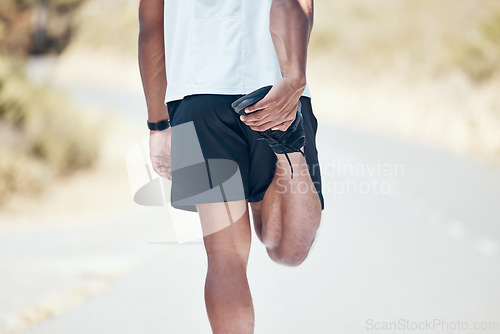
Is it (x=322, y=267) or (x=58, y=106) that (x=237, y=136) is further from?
(x=58, y=106)

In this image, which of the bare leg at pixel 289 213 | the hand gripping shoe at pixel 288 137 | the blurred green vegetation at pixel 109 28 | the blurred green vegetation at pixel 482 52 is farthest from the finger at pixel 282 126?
the blurred green vegetation at pixel 109 28

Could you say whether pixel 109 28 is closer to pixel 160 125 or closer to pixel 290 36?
pixel 160 125

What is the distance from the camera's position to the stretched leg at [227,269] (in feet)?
8.50

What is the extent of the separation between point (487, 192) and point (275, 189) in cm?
743

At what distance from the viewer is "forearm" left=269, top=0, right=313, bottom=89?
8.01 ft

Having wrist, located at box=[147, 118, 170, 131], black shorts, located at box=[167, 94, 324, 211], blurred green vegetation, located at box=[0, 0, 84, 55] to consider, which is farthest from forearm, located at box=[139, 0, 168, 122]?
blurred green vegetation, located at box=[0, 0, 84, 55]

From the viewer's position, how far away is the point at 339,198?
910 centimetres

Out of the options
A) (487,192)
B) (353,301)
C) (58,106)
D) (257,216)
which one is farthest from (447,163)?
(257,216)

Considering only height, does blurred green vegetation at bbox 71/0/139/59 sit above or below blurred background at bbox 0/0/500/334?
below

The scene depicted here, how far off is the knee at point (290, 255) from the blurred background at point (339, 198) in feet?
3.41

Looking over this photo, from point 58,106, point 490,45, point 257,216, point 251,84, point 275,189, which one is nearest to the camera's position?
point 251,84

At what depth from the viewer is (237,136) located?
2637 mm

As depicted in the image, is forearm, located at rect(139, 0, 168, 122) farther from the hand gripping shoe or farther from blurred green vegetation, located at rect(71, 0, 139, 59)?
blurred green vegetation, located at rect(71, 0, 139, 59)

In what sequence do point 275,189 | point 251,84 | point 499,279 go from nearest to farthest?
point 251,84 < point 275,189 < point 499,279
